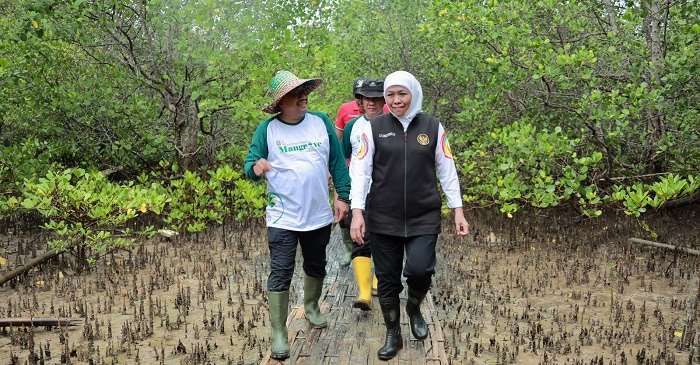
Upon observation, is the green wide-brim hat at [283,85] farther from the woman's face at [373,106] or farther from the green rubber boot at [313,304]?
the green rubber boot at [313,304]

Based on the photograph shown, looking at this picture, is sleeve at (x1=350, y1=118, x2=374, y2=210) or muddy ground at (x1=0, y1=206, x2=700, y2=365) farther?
muddy ground at (x1=0, y1=206, x2=700, y2=365)

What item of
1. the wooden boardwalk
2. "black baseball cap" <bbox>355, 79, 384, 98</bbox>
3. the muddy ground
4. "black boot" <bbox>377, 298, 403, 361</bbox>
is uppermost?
"black baseball cap" <bbox>355, 79, 384, 98</bbox>

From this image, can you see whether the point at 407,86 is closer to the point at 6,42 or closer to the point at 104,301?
the point at 104,301

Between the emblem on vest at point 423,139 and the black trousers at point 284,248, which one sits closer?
the emblem on vest at point 423,139

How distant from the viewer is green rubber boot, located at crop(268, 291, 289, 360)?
3732 millimetres

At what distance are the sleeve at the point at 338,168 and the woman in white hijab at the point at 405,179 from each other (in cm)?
32

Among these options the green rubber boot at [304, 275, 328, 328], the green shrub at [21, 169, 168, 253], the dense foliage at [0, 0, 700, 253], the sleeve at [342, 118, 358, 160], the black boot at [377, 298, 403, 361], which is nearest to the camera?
the black boot at [377, 298, 403, 361]

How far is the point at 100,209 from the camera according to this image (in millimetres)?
6020

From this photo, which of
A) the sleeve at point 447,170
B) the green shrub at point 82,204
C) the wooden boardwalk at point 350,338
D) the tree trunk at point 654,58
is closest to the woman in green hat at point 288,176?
the wooden boardwalk at point 350,338

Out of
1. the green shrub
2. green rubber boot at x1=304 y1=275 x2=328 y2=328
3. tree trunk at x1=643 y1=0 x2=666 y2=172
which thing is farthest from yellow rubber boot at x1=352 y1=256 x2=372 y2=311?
tree trunk at x1=643 y1=0 x2=666 y2=172

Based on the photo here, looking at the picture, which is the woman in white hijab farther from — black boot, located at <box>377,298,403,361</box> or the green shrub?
the green shrub

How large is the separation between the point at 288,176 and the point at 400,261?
808mm

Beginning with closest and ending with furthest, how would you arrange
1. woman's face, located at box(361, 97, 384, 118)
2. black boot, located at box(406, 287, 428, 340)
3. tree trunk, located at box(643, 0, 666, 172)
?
black boot, located at box(406, 287, 428, 340)
woman's face, located at box(361, 97, 384, 118)
tree trunk, located at box(643, 0, 666, 172)

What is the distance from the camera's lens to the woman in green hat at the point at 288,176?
12.1 feet
